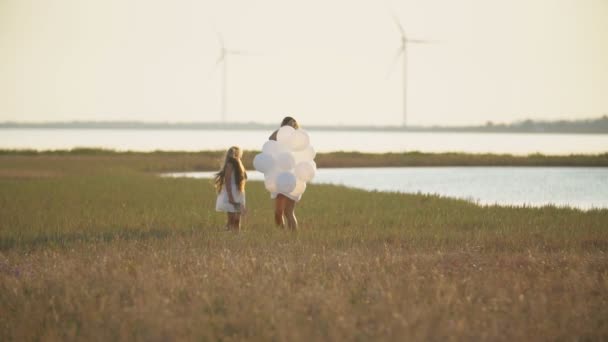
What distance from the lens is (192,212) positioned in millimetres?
20031

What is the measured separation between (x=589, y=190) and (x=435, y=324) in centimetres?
2672

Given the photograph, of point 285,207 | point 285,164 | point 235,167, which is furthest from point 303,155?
point 235,167

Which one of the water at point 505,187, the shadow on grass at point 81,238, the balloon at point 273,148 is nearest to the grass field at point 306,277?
the shadow on grass at point 81,238

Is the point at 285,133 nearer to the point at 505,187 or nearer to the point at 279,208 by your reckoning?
the point at 279,208

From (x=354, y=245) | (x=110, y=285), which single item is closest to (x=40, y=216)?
(x=354, y=245)

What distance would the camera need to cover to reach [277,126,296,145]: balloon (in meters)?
14.9

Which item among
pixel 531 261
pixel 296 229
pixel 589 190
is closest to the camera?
pixel 531 261

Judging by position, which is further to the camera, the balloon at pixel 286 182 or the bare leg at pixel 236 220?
the bare leg at pixel 236 220

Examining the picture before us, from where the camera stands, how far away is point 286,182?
48.8ft

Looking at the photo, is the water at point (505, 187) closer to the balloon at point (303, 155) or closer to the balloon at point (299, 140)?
the balloon at point (303, 155)

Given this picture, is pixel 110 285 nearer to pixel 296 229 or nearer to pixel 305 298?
pixel 305 298

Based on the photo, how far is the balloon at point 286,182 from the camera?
1488 centimetres

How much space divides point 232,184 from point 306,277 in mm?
5289

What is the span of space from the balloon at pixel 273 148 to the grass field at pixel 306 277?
1.48 m
